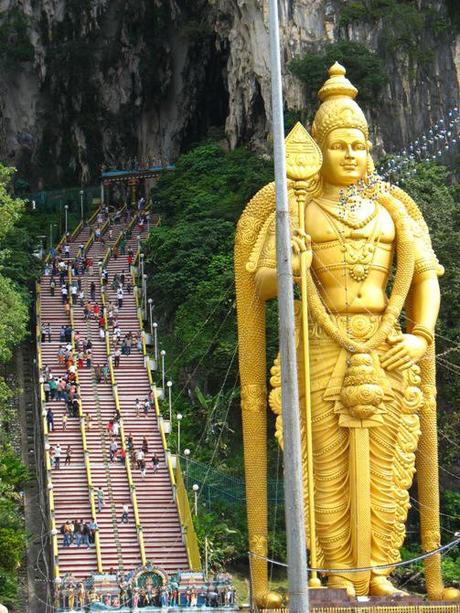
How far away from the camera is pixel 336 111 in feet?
82.2

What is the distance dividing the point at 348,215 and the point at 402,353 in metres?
1.86

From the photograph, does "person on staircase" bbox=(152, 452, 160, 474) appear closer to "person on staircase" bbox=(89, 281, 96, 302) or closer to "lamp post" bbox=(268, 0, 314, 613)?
"person on staircase" bbox=(89, 281, 96, 302)

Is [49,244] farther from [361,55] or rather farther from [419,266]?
[419,266]

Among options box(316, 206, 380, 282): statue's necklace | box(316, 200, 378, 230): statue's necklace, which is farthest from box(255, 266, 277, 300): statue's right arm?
box(316, 200, 378, 230): statue's necklace

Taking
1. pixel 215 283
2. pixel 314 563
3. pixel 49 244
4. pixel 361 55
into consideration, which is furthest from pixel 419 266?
pixel 49 244

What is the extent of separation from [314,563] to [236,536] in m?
8.78

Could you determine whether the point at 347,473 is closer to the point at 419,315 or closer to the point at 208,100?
the point at 419,315

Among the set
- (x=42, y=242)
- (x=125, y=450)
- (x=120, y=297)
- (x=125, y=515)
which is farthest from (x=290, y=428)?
(x=42, y=242)

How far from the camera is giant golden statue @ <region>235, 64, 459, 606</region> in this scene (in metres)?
24.0

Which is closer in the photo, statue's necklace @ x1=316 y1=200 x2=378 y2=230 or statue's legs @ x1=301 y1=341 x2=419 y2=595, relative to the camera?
statue's legs @ x1=301 y1=341 x2=419 y2=595

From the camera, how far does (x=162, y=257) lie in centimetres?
4169

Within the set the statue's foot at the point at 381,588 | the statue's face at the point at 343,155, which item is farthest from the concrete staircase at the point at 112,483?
the statue's face at the point at 343,155

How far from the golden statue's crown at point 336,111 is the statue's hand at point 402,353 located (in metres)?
2.72

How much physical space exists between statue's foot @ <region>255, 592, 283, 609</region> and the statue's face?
523 centimetres
